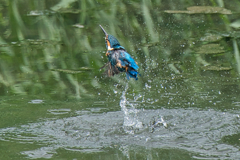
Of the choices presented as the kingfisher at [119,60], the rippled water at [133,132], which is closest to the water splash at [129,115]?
the rippled water at [133,132]

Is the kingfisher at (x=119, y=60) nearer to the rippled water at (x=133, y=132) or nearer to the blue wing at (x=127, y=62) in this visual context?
the blue wing at (x=127, y=62)

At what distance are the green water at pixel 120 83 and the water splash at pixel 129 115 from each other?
0.4 inches

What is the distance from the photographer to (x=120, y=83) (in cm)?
492

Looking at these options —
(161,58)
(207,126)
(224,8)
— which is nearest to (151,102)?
(207,126)

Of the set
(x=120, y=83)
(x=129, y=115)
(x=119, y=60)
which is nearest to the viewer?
(x=119, y=60)

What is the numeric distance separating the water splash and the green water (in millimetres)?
11

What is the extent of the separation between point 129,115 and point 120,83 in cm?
95

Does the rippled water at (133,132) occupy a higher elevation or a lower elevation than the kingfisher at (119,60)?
lower

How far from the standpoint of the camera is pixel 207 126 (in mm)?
3746

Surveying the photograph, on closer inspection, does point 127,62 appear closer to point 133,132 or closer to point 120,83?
point 133,132

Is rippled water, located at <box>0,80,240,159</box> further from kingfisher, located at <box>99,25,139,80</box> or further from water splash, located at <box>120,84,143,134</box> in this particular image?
kingfisher, located at <box>99,25,139,80</box>

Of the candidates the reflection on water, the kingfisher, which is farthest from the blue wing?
the reflection on water

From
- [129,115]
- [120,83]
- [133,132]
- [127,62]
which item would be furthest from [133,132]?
[120,83]

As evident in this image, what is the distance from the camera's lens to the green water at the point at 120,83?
3445mm
